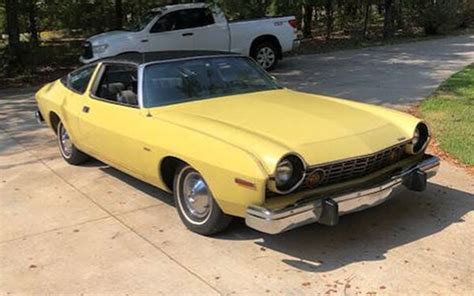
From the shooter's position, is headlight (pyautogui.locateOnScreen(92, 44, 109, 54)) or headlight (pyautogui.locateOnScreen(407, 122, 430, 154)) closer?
headlight (pyautogui.locateOnScreen(407, 122, 430, 154))

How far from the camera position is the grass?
698 cm

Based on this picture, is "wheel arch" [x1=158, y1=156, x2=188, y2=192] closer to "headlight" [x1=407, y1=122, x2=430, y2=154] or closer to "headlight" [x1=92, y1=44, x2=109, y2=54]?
"headlight" [x1=407, y1=122, x2=430, y2=154]

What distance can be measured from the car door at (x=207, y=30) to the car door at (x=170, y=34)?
167mm

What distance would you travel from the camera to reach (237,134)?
446cm

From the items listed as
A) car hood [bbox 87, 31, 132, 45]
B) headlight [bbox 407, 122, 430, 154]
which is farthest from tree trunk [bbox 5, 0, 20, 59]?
headlight [bbox 407, 122, 430, 154]

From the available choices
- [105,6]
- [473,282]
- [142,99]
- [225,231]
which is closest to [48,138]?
[142,99]

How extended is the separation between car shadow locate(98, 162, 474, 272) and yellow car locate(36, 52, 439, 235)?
1.06ft

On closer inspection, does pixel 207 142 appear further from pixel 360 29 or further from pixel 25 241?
pixel 360 29

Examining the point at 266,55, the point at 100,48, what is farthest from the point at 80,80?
the point at 266,55

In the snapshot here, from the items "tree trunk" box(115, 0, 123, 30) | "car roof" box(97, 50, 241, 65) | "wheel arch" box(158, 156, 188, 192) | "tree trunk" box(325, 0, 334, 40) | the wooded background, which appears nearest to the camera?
"wheel arch" box(158, 156, 188, 192)

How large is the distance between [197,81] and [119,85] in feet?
2.86

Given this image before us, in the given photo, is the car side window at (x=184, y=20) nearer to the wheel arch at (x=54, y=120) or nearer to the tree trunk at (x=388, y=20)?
the wheel arch at (x=54, y=120)

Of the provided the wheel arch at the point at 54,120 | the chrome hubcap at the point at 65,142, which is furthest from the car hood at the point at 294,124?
the wheel arch at the point at 54,120

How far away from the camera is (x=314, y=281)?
4000 millimetres
